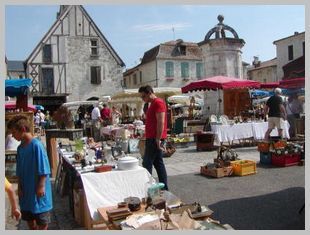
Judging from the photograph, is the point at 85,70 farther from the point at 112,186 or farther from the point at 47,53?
the point at 112,186

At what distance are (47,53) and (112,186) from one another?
29655mm

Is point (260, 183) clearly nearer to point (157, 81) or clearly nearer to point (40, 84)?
point (40, 84)

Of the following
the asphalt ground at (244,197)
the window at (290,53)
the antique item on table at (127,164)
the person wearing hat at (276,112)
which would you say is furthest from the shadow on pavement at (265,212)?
the window at (290,53)

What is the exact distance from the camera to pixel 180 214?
12.4 feet

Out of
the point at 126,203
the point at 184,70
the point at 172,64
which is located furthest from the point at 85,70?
the point at 126,203

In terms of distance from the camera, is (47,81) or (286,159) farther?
(47,81)

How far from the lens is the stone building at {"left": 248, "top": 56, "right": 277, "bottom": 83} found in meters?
46.4

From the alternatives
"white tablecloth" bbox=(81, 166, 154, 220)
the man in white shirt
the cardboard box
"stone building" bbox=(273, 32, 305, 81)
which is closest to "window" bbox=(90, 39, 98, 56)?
the man in white shirt

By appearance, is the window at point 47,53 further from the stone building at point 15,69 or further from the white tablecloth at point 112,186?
the white tablecloth at point 112,186

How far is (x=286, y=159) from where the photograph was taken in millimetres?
8320

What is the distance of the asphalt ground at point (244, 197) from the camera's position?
16.2ft

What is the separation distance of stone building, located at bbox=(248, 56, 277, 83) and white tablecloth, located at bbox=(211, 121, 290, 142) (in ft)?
115

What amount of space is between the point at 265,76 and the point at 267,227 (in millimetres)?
45397

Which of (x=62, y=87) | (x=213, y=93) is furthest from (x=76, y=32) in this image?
(x=213, y=93)
